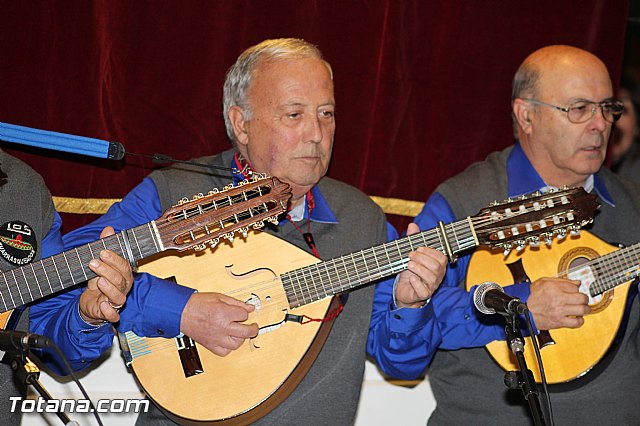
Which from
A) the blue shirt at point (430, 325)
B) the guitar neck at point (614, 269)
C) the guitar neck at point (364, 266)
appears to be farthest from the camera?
the guitar neck at point (614, 269)

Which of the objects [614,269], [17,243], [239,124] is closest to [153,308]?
[17,243]

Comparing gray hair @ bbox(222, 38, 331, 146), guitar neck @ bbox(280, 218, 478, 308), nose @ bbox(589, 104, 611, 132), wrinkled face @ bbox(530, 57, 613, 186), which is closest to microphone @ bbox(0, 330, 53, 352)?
guitar neck @ bbox(280, 218, 478, 308)

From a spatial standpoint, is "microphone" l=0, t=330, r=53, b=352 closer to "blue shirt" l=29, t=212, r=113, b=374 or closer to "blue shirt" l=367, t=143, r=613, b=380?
"blue shirt" l=29, t=212, r=113, b=374

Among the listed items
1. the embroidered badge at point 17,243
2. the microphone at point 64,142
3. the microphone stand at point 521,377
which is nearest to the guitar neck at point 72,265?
the embroidered badge at point 17,243

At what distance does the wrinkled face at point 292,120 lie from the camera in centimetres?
283

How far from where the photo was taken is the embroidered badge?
8.21ft

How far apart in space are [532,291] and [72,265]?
158 cm

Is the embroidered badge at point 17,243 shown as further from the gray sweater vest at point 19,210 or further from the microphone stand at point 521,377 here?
the microphone stand at point 521,377

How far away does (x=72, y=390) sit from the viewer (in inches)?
118

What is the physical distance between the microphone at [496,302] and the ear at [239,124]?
3.61 feet

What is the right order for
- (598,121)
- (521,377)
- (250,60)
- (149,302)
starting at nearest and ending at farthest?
(521,377) → (149,302) → (250,60) → (598,121)

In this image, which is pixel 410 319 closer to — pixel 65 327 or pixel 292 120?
pixel 292 120

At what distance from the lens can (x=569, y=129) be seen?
10.5 feet

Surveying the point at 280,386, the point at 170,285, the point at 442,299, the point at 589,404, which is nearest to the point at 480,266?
the point at 442,299
